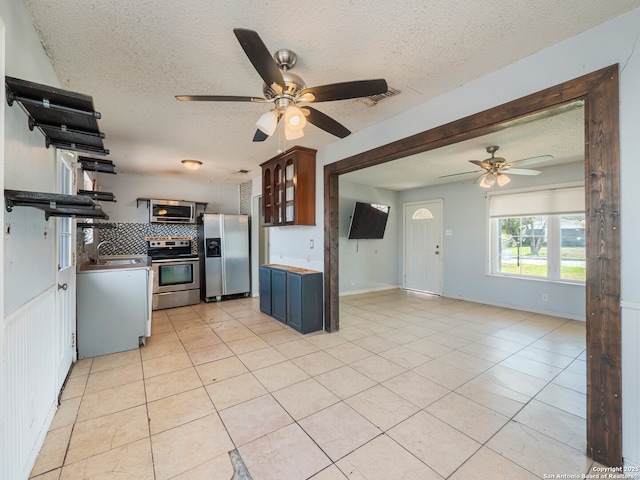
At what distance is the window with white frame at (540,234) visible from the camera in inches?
173

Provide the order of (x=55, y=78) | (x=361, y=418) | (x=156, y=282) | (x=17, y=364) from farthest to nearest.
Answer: (x=156, y=282)
(x=55, y=78)
(x=361, y=418)
(x=17, y=364)

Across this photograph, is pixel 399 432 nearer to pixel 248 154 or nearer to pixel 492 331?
pixel 492 331

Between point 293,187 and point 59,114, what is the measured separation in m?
2.65

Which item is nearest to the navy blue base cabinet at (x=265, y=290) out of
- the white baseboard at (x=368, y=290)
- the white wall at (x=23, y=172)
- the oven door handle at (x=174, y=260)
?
the oven door handle at (x=174, y=260)

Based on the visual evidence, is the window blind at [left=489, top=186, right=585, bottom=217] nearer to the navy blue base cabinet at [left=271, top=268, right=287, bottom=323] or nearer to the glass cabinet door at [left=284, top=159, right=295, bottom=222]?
the glass cabinet door at [left=284, top=159, right=295, bottom=222]

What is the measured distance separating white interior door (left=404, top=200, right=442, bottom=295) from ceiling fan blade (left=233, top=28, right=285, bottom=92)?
5359 mm

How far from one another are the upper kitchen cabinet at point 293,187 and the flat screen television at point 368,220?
6.81 feet

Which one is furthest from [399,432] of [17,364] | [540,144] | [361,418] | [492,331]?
[540,144]

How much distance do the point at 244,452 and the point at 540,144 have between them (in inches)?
178

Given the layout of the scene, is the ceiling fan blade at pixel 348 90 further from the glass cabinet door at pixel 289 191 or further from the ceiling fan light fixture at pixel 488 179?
the ceiling fan light fixture at pixel 488 179

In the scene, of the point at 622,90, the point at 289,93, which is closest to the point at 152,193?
the point at 289,93

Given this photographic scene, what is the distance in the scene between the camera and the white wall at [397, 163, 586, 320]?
14.5ft

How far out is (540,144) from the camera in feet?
11.6

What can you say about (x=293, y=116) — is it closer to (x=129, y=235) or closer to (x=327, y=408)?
(x=327, y=408)
